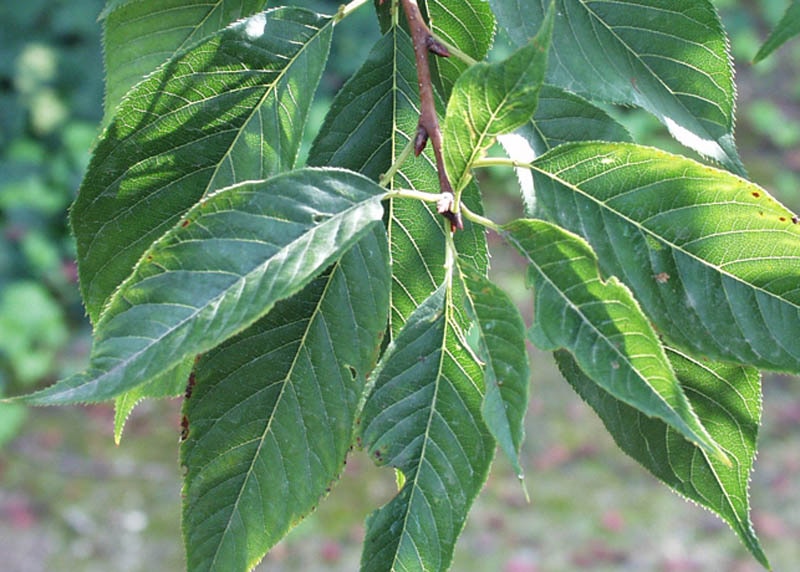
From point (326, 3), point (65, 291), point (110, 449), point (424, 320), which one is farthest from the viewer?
point (326, 3)

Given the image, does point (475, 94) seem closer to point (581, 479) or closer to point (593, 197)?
point (593, 197)

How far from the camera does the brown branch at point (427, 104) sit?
71 cm

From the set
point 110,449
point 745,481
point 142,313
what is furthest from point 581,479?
point 142,313

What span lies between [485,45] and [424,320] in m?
0.31

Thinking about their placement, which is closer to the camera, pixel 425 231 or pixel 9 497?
pixel 425 231

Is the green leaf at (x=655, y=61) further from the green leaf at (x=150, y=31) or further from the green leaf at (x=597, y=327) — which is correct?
the green leaf at (x=150, y=31)

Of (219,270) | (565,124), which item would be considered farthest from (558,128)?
(219,270)

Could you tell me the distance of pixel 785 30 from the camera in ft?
1.99

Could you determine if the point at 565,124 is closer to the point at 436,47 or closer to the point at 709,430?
the point at 436,47

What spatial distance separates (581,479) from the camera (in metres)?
3.59

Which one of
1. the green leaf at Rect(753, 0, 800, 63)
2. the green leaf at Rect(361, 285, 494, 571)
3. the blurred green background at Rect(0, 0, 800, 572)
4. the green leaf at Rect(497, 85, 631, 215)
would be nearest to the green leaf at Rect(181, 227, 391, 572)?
the green leaf at Rect(361, 285, 494, 571)

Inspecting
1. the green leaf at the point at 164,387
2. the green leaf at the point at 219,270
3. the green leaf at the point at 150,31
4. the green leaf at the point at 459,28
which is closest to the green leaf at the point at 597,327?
the green leaf at the point at 219,270

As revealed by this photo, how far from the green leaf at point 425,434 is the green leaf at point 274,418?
0.05 metres

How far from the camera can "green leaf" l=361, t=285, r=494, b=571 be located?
684 mm
